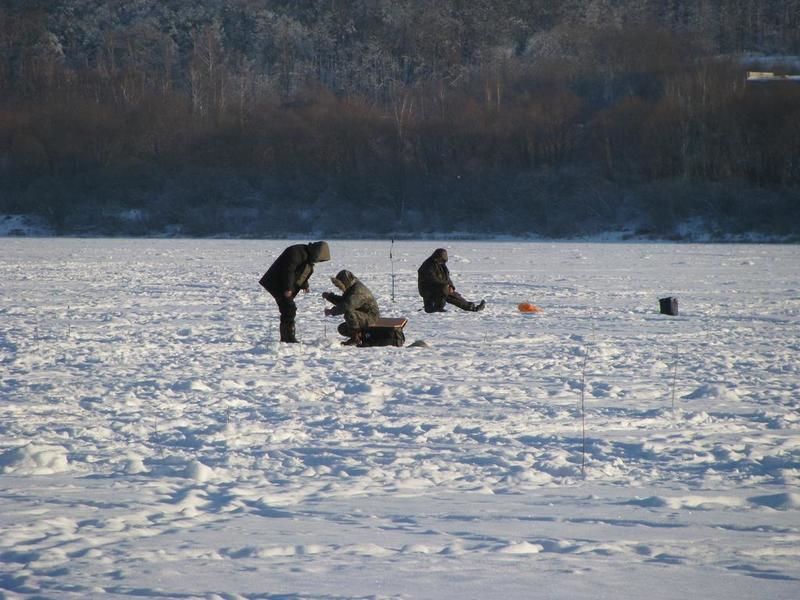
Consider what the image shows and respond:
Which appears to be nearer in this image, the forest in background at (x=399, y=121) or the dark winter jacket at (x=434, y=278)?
the dark winter jacket at (x=434, y=278)

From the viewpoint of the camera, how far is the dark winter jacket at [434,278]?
1608cm

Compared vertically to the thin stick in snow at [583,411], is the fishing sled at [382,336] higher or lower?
higher

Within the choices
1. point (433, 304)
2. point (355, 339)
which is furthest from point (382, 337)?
point (433, 304)

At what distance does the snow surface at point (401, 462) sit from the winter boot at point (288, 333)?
0.38 m

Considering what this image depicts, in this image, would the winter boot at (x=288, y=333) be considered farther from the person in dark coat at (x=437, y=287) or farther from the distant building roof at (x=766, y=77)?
the distant building roof at (x=766, y=77)

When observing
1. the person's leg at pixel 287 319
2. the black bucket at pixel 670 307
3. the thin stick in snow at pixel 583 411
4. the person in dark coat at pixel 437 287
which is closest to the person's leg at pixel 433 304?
the person in dark coat at pixel 437 287

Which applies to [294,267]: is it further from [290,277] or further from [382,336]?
[382,336]

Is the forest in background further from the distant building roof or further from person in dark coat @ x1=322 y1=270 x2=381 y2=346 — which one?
person in dark coat @ x1=322 y1=270 x2=381 y2=346

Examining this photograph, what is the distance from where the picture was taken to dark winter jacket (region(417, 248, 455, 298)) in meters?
16.1

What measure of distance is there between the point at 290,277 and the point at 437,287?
4.08m

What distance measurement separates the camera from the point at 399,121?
79.2m

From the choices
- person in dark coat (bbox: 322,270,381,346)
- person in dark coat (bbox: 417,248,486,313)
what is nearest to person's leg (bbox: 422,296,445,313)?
person in dark coat (bbox: 417,248,486,313)

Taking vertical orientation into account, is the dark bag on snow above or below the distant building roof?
below

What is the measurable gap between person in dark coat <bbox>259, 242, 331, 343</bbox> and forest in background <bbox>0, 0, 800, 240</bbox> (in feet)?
171
